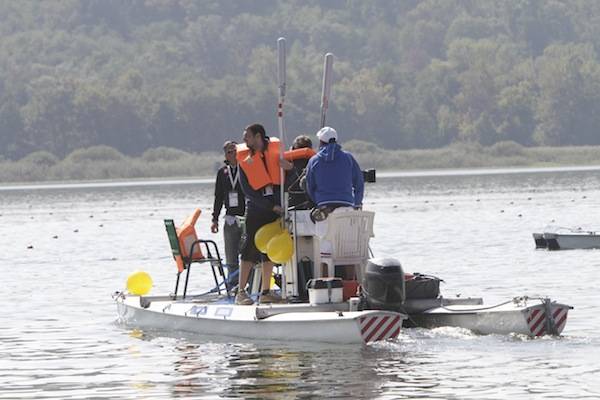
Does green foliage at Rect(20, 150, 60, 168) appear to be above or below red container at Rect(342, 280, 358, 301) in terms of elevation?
above

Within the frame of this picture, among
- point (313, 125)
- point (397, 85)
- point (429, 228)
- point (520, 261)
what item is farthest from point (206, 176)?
point (520, 261)

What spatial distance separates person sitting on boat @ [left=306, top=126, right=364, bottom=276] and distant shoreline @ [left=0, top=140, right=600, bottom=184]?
103 metres

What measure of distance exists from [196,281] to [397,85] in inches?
5274

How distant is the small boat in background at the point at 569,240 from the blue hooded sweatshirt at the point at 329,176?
→ 1557 cm

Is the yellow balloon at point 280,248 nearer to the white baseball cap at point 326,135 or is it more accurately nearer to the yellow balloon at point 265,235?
the yellow balloon at point 265,235

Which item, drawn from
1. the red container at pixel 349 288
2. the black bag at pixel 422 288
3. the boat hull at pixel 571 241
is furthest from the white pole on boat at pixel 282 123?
the boat hull at pixel 571 241

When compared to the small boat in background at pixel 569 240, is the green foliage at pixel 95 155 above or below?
above

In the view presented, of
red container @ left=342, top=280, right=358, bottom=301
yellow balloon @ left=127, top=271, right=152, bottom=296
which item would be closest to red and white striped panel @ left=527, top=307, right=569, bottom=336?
red container @ left=342, top=280, right=358, bottom=301

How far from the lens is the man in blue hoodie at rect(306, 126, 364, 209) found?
18.7m

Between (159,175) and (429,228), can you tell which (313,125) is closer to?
(159,175)

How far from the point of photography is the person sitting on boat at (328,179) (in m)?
18.7

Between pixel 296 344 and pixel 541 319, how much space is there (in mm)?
2457

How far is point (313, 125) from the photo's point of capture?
141625mm

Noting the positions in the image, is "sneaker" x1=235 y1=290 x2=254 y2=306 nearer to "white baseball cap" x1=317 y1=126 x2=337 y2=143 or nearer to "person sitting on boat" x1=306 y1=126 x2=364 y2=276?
"person sitting on boat" x1=306 y1=126 x2=364 y2=276
